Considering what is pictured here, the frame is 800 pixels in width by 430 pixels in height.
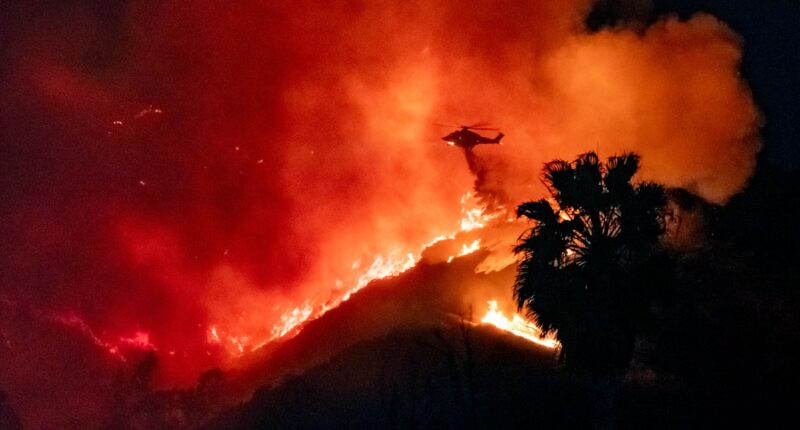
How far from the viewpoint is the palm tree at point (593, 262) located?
50.8ft

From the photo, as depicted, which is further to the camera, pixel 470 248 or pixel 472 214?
pixel 472 214

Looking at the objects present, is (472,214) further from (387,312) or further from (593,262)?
(593,262)

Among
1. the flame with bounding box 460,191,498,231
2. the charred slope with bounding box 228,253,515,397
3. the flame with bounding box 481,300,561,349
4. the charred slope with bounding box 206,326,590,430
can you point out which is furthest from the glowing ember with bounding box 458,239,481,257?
the charred slope with bounding box 206,326,590,430

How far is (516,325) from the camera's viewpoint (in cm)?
2927

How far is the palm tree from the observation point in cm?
1548

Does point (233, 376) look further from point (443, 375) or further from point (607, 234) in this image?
point (607, 234)

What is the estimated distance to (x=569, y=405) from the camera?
2430 centimetres

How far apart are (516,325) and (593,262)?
1380 cm

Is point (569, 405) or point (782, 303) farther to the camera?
point (569, 405)

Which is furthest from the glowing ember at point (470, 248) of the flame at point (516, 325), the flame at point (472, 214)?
the flame at point (516, 325)

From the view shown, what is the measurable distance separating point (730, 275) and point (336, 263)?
20853 mm

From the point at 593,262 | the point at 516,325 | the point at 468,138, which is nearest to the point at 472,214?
the point at 468,138

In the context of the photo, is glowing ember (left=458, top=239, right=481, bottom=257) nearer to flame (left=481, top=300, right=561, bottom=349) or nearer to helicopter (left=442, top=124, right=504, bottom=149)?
flame (left=481, top=300, right=561, bottom=349)

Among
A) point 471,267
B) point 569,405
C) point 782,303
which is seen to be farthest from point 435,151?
point 782,303
